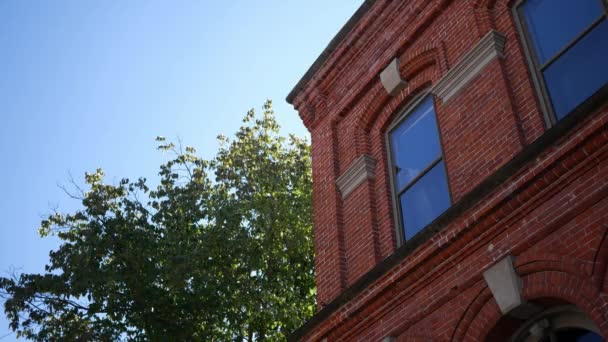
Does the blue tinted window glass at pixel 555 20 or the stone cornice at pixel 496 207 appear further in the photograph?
the blue tinted window glass at pixel 555 20

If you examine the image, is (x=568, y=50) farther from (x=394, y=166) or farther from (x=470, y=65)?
(x=394, y=166)

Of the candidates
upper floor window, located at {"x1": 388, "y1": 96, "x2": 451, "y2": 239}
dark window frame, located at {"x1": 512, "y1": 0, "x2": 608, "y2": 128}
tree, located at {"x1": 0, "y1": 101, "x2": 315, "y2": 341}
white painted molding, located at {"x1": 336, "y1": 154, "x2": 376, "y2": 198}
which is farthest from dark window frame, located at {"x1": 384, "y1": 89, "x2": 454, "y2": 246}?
tree, located at {"x1": 0, "y1": 101, "x2": 315, "y2": 341}

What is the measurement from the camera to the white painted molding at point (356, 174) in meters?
12.1

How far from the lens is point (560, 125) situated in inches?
313

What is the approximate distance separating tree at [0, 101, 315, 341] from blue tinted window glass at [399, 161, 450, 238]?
9.28 metres

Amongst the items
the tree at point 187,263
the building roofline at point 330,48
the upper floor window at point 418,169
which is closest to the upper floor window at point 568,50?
the upper floor window at point 418,169

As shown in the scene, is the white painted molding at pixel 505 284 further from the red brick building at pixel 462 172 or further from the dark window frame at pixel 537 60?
the dark window frame at pixel 537 60

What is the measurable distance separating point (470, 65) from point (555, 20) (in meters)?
1.32

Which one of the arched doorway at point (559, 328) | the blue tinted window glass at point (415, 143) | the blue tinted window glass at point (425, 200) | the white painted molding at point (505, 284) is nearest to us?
the arched doorway at point (559, 328)

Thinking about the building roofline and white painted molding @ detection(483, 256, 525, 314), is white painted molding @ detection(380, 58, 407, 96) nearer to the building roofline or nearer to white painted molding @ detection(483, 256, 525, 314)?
the building roofline

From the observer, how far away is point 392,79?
484 inches

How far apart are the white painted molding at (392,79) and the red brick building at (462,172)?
0.02 m

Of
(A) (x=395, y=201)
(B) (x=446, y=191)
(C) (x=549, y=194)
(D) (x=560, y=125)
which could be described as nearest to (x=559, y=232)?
(C) (x=549, y=194)

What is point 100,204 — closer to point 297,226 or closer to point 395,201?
point 297,226
